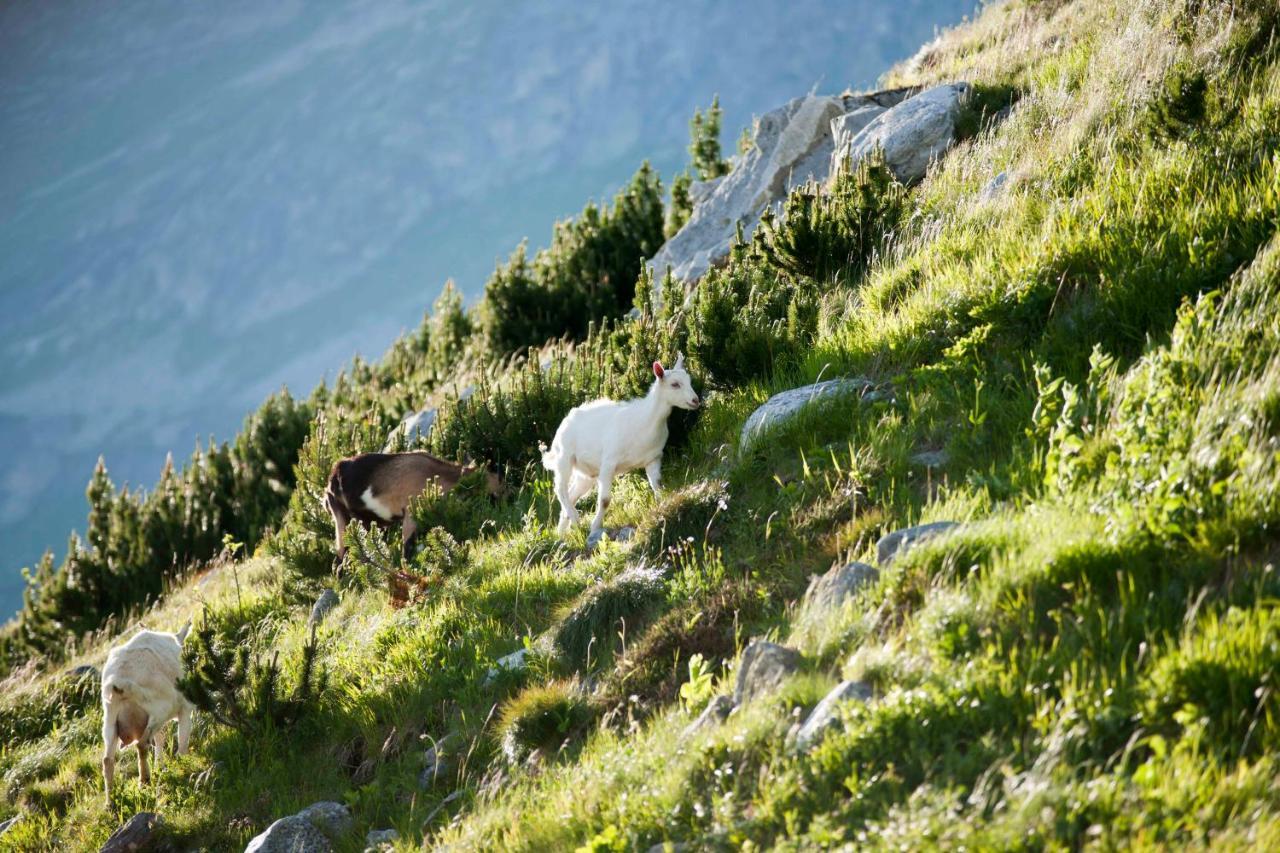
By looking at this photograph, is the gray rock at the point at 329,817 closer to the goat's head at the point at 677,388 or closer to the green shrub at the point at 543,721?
the green shrub at the point at 543,721

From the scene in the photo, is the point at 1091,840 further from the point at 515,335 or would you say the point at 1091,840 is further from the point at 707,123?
the point at 707,123

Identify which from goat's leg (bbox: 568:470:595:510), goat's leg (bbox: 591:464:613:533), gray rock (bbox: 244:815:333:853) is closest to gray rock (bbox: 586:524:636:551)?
goat's leg (bbox: 591:464:613:533)

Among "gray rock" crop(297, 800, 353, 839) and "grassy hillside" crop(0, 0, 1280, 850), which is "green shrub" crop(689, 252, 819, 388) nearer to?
"grassy hillside" crop(0, 0, 1280, 850)

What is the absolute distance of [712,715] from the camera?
4742mm

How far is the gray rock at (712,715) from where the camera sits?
4.69 meters

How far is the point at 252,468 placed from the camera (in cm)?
2111

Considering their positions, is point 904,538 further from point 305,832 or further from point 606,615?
point 305,832

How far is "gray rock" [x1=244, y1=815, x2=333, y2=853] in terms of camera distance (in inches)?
225

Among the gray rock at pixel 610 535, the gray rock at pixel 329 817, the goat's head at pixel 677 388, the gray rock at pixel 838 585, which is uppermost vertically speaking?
the goat's head at pixel 677 388

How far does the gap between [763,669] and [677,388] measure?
3.56m

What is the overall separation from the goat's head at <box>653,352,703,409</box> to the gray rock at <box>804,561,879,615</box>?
283 cm

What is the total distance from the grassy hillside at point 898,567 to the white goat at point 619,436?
292mm

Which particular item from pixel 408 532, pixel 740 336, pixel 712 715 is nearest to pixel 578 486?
pixel 740 336

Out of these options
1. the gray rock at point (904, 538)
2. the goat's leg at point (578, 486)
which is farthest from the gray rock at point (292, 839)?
the goat's leg at point (578, 486)
